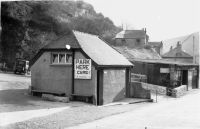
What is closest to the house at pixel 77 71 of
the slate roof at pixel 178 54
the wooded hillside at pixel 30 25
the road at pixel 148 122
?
the road at pixel 148 122

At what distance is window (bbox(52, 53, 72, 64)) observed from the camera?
22.2 m

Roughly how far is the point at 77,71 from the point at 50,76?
2429mm

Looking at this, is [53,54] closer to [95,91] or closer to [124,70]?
[95,91]

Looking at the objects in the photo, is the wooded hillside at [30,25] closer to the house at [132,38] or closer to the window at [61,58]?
the window at [61,58]

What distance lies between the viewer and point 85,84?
70.0 feet

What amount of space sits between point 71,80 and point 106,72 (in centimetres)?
253

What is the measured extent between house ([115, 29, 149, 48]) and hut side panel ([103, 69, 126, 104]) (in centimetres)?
5082

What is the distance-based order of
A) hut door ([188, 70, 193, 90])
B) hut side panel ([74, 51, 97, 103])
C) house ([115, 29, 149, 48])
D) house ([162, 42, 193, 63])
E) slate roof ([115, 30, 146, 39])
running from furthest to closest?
slate roof ([115, 30, 146, 39]) → house ([115, 29, 149, 48]) → house ([162, 42, 193, 63]) → hut door ([188, 70, 193, 90]) → hut side panel ([74, 51, 97, 103])

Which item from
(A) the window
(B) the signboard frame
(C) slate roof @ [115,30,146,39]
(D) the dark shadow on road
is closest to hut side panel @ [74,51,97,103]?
(B) the signboard frame

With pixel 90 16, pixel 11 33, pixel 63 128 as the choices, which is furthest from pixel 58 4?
pixel 63 128

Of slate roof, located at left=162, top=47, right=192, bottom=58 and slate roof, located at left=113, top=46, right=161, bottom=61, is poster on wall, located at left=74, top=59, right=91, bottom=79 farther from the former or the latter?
slate roof, located at left=162, top=47, right=192, bottom=58

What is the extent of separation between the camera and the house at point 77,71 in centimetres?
2114

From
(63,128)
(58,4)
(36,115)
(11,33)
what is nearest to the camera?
(63,128)

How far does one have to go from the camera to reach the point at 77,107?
18.8 m
